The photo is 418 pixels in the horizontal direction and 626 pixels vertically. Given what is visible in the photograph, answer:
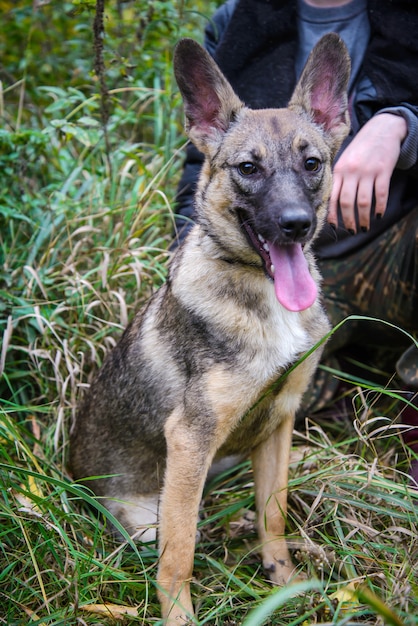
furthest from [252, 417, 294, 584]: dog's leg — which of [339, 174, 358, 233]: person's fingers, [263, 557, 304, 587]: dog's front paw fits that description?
[339, 174, 358, 233]: person's fingers

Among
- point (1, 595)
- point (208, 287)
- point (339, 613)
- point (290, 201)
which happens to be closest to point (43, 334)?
point (208, 287)

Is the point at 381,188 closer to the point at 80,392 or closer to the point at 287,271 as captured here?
the point at 287,271

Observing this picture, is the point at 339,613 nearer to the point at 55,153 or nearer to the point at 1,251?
the point at 1,251

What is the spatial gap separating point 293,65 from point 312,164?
1392 millimetres

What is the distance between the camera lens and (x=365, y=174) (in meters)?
2.90

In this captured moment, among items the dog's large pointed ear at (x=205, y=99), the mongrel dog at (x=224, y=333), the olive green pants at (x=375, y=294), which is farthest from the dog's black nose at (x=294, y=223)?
the olive green pants at (x=375, y=294)

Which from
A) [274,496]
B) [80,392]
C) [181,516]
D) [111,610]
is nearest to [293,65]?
[80,392]

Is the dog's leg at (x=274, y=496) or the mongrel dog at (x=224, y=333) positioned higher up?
the mongrel dog at (x=224, y=333)

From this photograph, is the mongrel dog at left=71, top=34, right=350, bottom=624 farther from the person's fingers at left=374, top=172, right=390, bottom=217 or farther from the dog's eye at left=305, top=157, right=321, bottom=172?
the person's fingers at left=374, top=172, right=390, bottom=217

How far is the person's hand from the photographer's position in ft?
9.54

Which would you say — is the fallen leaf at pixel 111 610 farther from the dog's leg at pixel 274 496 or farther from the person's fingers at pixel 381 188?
the person's fingers at pixel 381 188

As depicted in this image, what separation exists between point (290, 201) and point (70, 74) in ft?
11.2

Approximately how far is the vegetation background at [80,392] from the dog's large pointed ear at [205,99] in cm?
90

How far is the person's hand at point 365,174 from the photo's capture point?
9.54 ft
